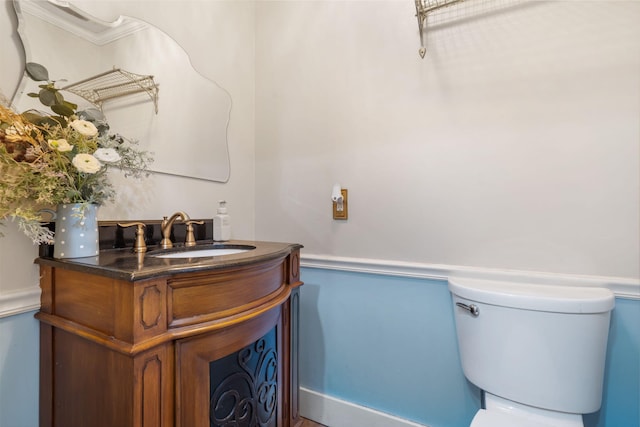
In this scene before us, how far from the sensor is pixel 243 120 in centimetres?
165

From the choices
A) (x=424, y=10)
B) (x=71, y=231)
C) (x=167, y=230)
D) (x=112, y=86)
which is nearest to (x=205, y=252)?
(x=167, y=230)

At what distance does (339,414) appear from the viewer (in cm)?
144

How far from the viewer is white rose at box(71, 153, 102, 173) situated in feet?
2.39

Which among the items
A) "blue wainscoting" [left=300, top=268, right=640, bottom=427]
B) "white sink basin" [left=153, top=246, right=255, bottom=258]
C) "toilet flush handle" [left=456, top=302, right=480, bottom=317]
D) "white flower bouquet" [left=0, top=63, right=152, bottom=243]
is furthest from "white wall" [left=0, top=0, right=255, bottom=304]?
"toilet flush handle" [left=456, top=302, right=480, bottom=317]

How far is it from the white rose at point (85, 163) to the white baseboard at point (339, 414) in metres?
1.41

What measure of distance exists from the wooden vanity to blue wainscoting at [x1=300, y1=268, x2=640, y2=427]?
1.89ft

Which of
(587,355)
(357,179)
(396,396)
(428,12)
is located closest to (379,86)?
(428,12)

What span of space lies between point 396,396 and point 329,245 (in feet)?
2.50

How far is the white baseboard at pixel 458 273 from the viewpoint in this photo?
97 centimetres

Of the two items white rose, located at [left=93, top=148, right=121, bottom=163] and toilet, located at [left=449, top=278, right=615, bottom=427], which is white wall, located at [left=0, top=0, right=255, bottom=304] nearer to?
white rose, located at [left=93, top=148, right=121, bottom=163]

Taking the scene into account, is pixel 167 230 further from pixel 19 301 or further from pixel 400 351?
pixel 400 351

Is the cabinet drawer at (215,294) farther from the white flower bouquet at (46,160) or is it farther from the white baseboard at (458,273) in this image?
the white baseboard at (458,273)

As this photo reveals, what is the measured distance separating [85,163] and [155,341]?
0.48 metres

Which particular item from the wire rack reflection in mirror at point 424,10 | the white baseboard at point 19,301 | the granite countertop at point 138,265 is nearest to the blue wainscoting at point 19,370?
the white baseboard at point 19,301
